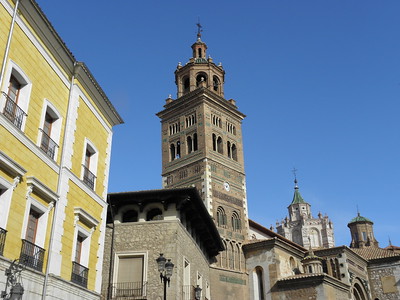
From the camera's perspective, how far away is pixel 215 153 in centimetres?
4006

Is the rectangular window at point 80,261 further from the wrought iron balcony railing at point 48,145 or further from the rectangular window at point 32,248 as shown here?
the wrought iron balcony railing at point 48,145

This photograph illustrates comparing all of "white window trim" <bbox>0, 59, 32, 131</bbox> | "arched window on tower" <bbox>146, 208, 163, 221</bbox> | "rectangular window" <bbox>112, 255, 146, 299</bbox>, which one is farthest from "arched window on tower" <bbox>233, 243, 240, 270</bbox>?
"white window trim" <bbox>0, 59, 32, 131</bbox>

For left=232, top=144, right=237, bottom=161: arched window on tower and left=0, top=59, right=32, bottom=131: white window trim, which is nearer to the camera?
left=0, top=59, right=32, bottom=131: white window trim

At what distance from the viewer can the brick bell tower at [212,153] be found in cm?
3600

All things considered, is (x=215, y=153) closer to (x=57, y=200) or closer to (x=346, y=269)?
(x=346, y=269)

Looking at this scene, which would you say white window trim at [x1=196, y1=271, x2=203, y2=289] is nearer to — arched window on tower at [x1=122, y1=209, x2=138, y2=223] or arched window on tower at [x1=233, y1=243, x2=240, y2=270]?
arched window on tower at [x1=122, y1=209, x2=138, y2=223]

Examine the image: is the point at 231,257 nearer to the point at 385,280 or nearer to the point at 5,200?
the point at 385,280

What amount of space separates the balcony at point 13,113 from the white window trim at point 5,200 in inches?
58.1

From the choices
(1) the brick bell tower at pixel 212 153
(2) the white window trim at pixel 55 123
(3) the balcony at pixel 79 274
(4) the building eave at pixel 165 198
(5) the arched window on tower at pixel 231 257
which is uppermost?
(1) the brick bell tower at pixel 212 153

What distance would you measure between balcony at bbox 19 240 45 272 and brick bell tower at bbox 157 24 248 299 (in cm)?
2334

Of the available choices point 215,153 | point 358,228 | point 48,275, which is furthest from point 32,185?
point 358,228

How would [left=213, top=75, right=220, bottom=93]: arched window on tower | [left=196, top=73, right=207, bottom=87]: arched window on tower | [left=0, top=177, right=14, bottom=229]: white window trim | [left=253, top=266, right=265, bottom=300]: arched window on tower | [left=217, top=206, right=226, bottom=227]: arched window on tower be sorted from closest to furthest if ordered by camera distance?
[left=0, top=177, right=14, bottom=229]: white window trim, [left=253, top=266, right=265, bottom=300]: arched window on tower, [left=217, top=206, right=226, bottom=227]: arched window on tower, [left=196, top=73, right=207, bottom=87]: arched window on tower, [left=213, top=75, right=220, bottom=93]: arched window on tower

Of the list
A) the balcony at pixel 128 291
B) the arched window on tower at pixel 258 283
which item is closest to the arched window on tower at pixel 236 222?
the arched window on tower at pixel 258 283

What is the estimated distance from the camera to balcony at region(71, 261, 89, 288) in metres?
12.7
